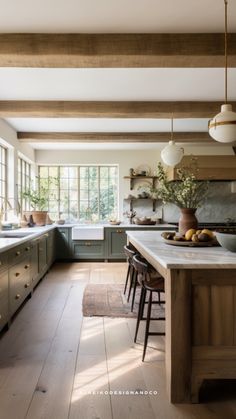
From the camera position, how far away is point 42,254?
5.04 metres

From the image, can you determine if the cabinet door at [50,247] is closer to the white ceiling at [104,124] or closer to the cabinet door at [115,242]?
the cabinet door at [115,242]

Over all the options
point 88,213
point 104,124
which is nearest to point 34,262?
point 104,124

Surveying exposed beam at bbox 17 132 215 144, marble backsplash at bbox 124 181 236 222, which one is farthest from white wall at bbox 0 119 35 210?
marble backsplash at bbox 124 181 236 222

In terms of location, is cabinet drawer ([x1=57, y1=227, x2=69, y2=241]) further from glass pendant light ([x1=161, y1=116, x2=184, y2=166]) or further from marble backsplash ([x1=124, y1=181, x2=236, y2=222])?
glass pendant light ([x1=161, y1=116, x2=184, y2=166])

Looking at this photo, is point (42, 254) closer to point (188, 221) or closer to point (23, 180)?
point (23, 180)

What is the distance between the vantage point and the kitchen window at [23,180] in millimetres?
6468

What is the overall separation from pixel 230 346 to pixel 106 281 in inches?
127

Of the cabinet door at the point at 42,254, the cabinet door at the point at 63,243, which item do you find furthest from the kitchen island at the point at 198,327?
the cabinet door at the point at 63,243

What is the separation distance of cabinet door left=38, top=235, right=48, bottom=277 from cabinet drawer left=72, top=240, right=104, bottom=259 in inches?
54.2

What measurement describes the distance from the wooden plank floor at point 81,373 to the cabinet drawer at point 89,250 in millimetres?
3046

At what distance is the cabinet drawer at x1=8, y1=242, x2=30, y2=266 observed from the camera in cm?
314

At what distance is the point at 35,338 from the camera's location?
9.28ft

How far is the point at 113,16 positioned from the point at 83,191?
5273 mm

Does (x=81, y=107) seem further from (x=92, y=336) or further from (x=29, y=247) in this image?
(x=92, y=336)
